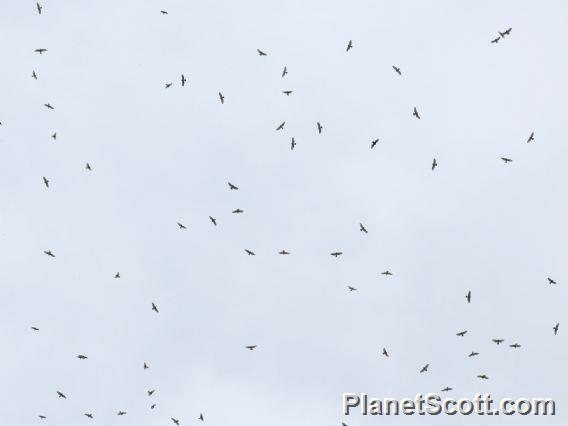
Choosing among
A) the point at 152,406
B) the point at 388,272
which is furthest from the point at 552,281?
the point at 152,406

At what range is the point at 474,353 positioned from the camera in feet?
430

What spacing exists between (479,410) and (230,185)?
31991mm

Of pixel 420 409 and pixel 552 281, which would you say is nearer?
pixel 420 409

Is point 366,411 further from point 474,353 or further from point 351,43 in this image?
point 351,43

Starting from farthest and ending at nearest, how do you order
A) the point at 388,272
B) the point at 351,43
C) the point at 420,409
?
the point at 388,272 < the point at 351,43 < the point at 420,409

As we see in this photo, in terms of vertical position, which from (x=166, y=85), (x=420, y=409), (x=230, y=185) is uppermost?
(x=166, y=85)

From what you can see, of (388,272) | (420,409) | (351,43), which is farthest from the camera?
(388,272)

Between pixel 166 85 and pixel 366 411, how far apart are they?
3639cm

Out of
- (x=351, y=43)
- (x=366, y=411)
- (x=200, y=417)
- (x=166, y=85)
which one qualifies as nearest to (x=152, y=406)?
(x=200, y=417)

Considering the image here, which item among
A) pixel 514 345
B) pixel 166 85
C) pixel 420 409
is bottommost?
pixel 420 409

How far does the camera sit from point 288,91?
137 m

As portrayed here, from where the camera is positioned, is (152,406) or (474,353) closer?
(474,353)

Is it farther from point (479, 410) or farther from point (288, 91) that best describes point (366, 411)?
point (288, 91)

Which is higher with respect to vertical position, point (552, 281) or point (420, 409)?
point (552, 281)
